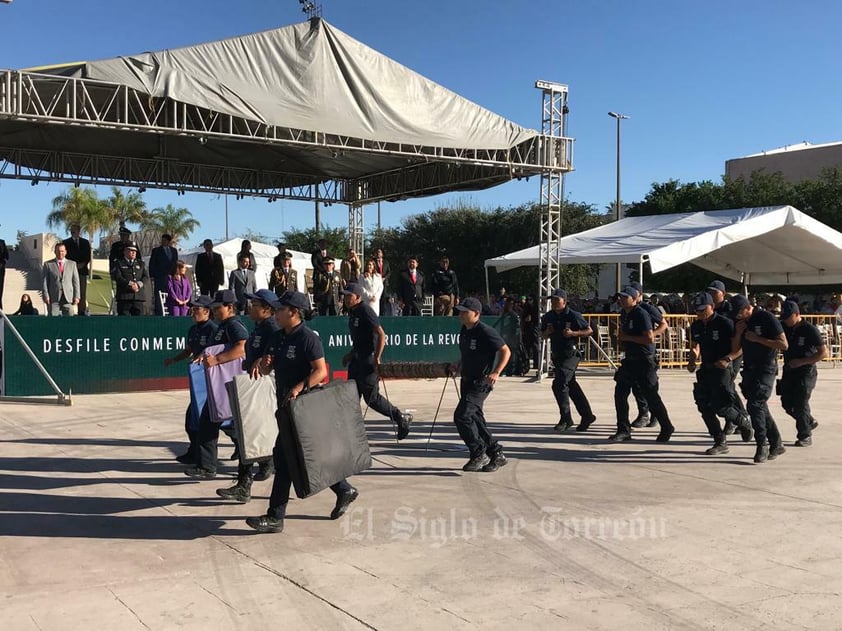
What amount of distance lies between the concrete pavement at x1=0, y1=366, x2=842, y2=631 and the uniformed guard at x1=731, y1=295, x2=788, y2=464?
0.27m

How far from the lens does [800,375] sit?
33.3ft

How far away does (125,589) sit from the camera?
5.02 m

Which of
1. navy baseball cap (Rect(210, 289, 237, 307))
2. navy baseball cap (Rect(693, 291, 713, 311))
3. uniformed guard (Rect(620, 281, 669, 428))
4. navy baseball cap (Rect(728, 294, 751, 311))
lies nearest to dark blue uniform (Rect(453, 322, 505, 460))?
navy baseball cap (Rect(210, 289, 237, 307))

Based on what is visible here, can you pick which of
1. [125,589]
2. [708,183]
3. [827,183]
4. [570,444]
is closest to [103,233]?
[708,183]

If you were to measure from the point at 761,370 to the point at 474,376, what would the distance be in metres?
3.24

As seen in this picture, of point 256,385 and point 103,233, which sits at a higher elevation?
point 103,233

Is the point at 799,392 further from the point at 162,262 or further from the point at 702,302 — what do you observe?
the point at 162,262

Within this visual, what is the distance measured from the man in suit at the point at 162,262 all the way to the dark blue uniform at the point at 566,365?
7.92m

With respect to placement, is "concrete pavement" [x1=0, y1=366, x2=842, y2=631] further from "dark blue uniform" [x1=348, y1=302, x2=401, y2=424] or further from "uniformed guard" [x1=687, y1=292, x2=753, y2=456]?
"dark blue uniform" [x1=348, y1=302, x2=401, y2=424]

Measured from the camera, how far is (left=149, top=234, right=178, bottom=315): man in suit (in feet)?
52.5

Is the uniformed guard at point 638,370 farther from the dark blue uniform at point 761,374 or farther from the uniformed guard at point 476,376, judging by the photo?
the uniformed guard at point 476,376

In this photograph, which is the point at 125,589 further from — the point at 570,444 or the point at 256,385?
the point at 570,444

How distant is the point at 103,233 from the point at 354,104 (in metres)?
43.7

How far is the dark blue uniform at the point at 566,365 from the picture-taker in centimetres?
1124
